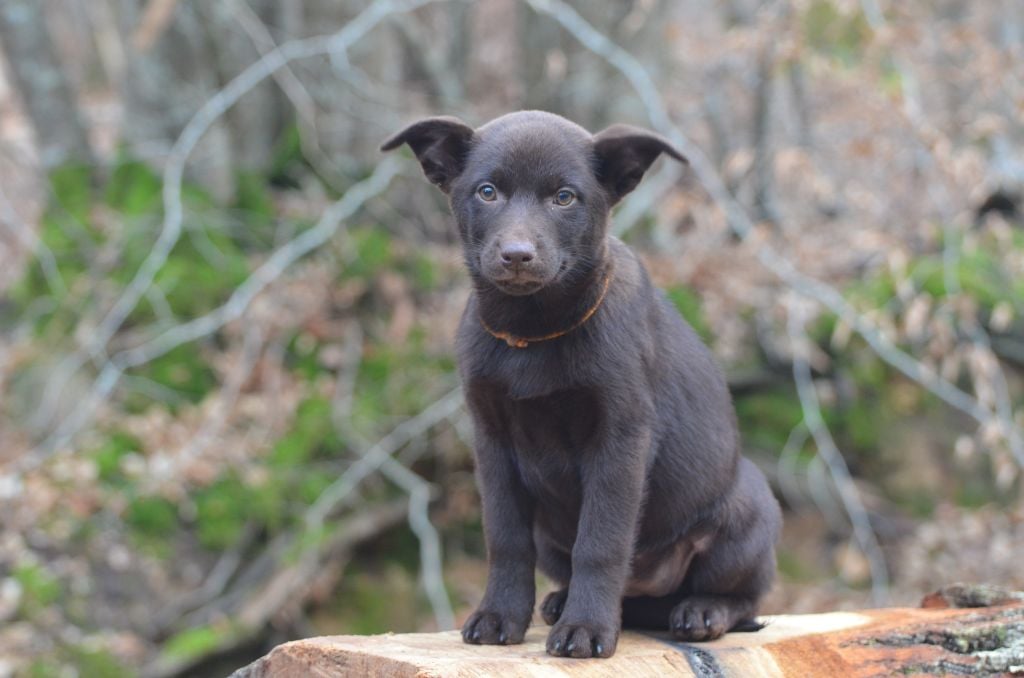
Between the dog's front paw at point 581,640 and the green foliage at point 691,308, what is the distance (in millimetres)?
5164

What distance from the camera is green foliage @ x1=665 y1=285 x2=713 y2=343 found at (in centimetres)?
832

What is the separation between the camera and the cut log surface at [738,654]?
10.3 feet

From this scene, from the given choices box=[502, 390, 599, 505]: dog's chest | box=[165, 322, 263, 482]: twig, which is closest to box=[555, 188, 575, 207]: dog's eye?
box=[502, 390, 599, 505]: dog's chest

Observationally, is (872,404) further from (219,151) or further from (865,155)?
(219,151)

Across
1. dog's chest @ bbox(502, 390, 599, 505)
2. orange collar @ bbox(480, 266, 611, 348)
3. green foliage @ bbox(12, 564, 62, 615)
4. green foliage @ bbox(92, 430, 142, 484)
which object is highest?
orange collar @ bbox(480, 266, 611, 348)

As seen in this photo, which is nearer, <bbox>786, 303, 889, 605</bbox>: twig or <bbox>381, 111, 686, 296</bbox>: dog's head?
<bbox>381, 111, 686, 296</bbox>: dog's head

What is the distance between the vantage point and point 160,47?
938 cm

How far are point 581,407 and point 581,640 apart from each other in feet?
2.30

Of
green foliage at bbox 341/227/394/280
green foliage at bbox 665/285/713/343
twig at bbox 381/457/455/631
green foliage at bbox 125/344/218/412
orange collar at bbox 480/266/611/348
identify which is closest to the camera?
orange collar at bbox 480/266/611/348

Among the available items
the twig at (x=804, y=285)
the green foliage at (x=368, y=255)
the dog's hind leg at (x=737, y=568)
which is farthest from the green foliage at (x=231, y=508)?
the dog's hind leg at (x=737, y=568)

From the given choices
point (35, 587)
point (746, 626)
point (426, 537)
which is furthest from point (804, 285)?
point (35, 587)

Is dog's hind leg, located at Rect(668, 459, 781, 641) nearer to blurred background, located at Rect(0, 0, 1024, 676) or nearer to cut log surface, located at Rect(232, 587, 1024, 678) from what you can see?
cut log surface, located at Rect(232, 587, 1024, 678)

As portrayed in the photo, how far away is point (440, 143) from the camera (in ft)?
12.2

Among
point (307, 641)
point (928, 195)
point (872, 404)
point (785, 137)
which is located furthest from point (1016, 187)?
point (307, 641)
